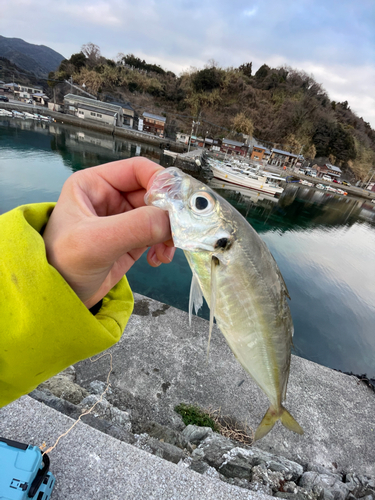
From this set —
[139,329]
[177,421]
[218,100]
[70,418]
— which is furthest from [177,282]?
[218,100]

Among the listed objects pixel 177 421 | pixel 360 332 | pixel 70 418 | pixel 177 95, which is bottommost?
pixel 360 332

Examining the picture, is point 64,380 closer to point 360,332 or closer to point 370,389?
point 370,389

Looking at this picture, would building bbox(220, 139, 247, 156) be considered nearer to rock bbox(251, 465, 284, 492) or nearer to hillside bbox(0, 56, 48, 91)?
hillside bbox(0, 56, 48, 91)

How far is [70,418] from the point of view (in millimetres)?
2646

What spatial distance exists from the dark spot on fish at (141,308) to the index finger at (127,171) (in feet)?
13.7

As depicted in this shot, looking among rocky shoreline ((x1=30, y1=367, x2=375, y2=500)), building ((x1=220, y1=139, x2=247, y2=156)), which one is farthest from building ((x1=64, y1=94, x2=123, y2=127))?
rocky shoreline ((x1=30, y1=367, x2=375, y2=500))

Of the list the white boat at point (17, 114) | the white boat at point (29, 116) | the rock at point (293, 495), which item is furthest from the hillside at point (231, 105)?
the rock at point (293, 495)

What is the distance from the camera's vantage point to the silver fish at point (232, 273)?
5.25ft

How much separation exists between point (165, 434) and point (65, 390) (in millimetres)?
1594

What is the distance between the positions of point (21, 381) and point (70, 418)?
187 centimetres

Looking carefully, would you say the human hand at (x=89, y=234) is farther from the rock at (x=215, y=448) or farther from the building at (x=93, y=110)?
the building at (x=93, y=110)

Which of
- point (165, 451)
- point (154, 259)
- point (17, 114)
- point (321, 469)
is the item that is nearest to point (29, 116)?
point (17, 114)

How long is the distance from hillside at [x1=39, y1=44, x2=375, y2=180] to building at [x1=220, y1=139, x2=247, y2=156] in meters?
7.52

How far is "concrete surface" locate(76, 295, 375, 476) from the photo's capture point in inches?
153
